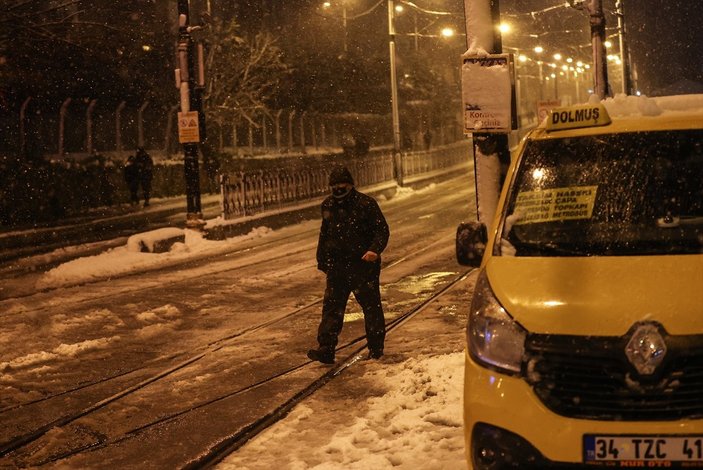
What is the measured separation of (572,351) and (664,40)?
104 meters

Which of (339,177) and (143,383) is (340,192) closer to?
(339,177)

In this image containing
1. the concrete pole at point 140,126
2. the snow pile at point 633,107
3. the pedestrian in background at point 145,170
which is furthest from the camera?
the concrete pole at point 140,126

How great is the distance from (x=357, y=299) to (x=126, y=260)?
9.05 m

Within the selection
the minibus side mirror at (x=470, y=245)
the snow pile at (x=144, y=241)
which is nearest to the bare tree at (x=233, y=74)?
the snow pile at (x=144, y=241)

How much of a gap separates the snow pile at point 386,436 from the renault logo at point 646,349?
1.64m

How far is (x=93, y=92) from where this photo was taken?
3591cm

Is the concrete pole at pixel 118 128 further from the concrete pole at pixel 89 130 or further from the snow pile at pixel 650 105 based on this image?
the snow pile at pixel 650 105

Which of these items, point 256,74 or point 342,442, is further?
point 256,74

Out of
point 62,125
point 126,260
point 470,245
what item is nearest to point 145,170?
point 62,125

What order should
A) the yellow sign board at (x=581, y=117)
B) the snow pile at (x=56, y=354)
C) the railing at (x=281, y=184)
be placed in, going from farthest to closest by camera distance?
1. the railing at (x=281, y=184)
2. the snow pile at (x=56, y=354)
3. the yellow sign board at (x=581, y=117)

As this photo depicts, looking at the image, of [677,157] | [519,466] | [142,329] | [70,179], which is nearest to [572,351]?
[519,466]

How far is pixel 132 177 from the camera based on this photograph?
1147 inches

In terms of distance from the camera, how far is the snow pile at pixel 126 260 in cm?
1399

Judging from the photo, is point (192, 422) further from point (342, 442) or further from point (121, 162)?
point (121, 162)
